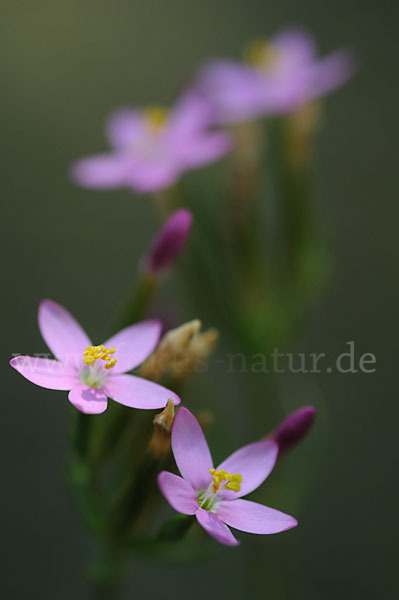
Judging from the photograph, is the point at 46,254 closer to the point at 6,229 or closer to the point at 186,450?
the point at 6,229

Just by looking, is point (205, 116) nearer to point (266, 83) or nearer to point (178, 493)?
Result: point (266, 83)

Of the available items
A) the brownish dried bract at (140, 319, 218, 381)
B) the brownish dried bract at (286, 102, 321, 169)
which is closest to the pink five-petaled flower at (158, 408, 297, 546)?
the brownish dried bract at (140, 319, 218, 381)

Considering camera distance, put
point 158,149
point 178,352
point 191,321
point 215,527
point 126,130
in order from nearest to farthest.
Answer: point 215,527
point 178,352
point 191,321
point 158,149
point 126,130

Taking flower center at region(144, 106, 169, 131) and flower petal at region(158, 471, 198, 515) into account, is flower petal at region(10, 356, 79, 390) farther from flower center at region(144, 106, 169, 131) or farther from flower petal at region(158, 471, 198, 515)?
flower center at region(144, 106, 169, 131)

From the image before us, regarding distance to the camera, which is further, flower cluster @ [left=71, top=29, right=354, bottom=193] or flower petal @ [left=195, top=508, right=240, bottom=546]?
flower cluster @ [left=71, top=29, right=354, bottom=193]

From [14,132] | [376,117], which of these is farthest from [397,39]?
[14,132]

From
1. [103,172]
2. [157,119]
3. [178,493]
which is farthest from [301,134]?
[178,493]
